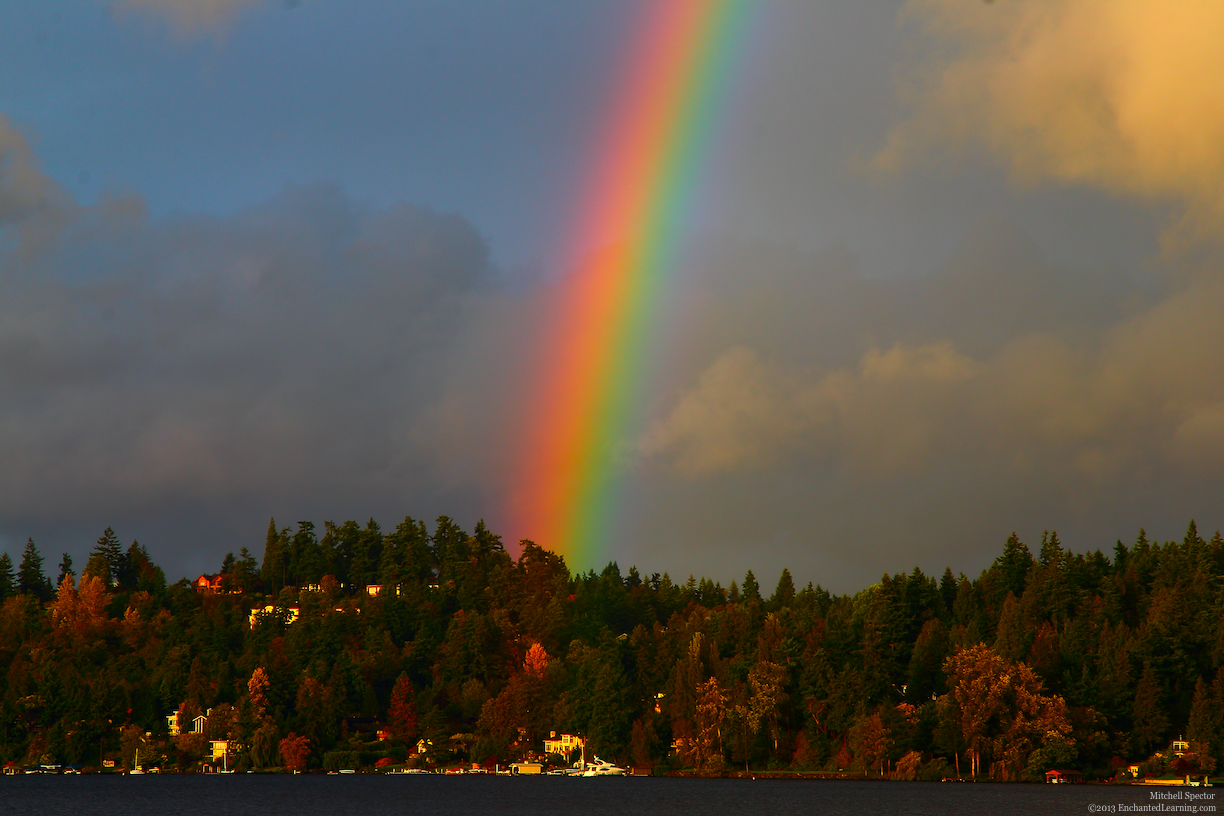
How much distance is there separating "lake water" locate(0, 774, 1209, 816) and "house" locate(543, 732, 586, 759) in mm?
8139

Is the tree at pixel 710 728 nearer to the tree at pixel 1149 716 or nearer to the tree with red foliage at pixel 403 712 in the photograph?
the tree at pixel 1149 716

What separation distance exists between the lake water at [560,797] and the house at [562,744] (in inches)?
320

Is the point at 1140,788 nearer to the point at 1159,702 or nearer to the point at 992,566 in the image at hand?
the point at 1159,702

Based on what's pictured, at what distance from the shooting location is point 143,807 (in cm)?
12406

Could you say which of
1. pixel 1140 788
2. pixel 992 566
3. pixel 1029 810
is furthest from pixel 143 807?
pixel 992 566

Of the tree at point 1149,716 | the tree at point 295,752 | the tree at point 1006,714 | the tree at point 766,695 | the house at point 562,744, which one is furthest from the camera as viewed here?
the tree at point 295,752

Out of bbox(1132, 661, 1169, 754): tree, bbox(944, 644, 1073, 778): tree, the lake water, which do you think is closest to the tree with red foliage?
the lake water

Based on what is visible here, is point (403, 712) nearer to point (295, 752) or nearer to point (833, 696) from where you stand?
point (295, 752)

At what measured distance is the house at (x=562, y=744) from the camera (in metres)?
181

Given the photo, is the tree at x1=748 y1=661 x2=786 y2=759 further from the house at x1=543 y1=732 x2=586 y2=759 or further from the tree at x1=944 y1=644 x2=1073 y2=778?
the house at x1=543 y1=732 x2=586 y2=759

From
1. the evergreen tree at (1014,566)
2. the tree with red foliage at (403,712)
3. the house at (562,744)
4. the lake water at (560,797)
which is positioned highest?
the evergreen tree at (1014,566)

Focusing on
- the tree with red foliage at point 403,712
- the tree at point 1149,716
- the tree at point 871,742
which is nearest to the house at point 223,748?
the tree with red foliage at point 403,712

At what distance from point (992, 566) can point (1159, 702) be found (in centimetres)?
5139

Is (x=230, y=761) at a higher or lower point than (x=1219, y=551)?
lower
